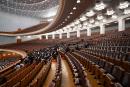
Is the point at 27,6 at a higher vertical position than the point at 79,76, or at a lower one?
higher

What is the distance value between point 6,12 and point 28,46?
343 centimetres

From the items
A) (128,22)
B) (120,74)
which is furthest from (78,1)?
(128,22)

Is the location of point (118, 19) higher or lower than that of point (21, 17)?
lower

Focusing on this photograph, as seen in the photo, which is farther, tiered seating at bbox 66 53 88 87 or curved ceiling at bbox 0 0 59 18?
curved ceiling at bbox 0 0 59 18

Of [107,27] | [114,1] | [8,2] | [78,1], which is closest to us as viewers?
[78,1]

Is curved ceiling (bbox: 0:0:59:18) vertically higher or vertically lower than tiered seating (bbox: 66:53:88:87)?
higher

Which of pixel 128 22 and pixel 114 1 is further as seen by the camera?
pixel 128 22

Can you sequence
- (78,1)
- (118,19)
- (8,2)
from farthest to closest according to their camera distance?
(8,2), (118,19), (78,1)

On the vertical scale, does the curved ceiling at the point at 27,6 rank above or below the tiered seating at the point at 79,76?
above

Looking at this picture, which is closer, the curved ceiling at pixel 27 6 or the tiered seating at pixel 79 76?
the tiered seating at pixel 79 76

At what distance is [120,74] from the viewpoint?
75.9 inches

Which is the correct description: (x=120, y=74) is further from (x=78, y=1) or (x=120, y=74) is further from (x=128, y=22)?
(x=128, y=22)

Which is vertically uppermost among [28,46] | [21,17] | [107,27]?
[21,17]

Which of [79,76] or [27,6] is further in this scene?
[27,6]
